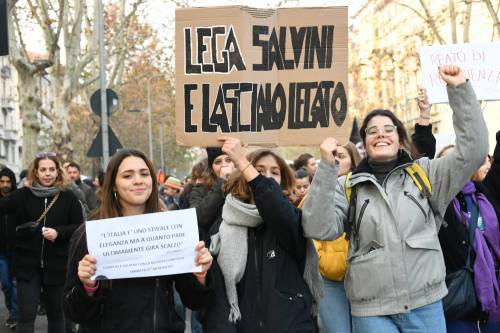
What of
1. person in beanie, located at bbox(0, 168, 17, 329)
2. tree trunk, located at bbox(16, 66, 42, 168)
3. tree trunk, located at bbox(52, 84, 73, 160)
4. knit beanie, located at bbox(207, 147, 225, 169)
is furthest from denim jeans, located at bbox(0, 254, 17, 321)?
tree trunk, located at bbox(52, 84, 73, 160)

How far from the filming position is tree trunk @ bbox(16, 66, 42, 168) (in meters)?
22.6

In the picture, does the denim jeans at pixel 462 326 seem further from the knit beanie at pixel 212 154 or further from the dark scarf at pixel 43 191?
the dark scarf at pixel 43 191

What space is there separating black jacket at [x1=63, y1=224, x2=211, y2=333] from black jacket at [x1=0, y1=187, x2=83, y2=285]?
3.64 metres

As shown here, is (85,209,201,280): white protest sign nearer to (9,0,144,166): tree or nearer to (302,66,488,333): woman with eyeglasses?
(302,66,488,333): woman with eyeglasses

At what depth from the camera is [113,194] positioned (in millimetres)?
4281

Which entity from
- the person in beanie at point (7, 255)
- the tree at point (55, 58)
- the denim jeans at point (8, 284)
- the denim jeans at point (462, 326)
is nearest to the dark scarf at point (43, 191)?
the person in beanie at point (7, 255)

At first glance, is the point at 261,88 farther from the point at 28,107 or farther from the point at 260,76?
the point at 28,107

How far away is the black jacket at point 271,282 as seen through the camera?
4.30 metres

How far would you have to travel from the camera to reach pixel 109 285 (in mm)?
4043

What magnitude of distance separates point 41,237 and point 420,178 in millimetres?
4396

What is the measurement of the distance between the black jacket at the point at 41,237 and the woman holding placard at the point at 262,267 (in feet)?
11.6

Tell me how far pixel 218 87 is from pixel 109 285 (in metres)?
1.42

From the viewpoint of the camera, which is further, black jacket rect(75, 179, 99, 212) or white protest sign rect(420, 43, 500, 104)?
black jacket rect(75, 179, 99, 212)

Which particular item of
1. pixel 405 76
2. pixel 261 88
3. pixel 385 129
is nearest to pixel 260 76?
pixel 261 88
